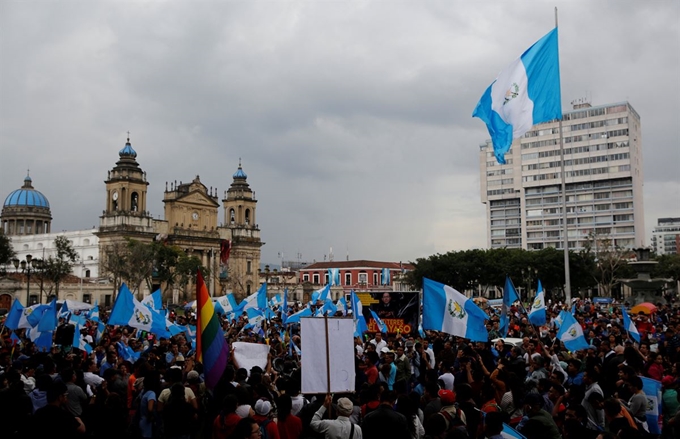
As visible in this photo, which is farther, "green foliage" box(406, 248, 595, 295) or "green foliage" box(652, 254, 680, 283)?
"green foliage" box(652, 254, 680, 283)

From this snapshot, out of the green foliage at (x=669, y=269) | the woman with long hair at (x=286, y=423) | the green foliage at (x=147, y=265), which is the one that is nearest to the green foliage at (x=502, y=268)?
the green foliage at (x=669, y=269)

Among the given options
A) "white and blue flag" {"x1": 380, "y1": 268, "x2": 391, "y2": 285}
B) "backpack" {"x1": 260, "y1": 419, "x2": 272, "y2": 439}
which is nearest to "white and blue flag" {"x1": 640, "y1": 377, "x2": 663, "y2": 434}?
"backpack" {"x1": 260, "y1": 419, "x2": 272, "y2": 439}

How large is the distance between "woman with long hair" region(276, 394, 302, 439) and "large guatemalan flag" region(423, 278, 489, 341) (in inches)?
250

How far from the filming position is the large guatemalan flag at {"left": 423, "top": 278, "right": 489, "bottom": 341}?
12.9m

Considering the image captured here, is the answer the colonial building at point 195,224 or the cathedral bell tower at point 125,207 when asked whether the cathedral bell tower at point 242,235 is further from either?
the cathedral bell tower at point 125,207

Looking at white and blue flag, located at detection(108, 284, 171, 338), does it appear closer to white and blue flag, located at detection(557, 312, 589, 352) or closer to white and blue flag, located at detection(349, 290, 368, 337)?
white and blue flag, located at detection(349, 290, 368, 337)

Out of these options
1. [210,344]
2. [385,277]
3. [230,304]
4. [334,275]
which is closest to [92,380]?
[210,344]

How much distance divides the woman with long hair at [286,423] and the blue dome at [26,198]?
333ft

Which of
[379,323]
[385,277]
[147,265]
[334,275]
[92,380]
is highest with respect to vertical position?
[147,265]

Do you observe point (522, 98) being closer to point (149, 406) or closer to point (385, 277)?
point (149, 406)

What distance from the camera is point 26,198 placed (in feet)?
323

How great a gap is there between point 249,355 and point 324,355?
2517 millimetres

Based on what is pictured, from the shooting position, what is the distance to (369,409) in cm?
784

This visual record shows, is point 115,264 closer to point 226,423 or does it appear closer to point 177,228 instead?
point 177,228
